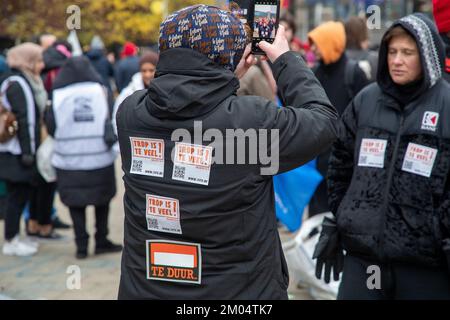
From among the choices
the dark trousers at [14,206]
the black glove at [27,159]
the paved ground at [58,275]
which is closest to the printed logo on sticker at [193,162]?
the paved ground at [58,275]

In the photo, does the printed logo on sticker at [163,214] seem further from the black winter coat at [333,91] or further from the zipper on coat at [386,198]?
the black winter coat at [333,91]

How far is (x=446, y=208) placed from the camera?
3.15 metres

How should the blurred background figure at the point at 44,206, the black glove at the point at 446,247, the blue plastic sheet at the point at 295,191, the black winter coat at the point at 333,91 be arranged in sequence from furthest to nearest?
the blurred background figure at the point at 44,206, the black winter coat at the point at 333,91, the blue plastic sheet at the point at 295,191, the black glove at the point at 446,247

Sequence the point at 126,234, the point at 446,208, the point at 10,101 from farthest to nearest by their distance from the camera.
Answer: the point at 10,101 < the point at 446,208 < the point at 126,234

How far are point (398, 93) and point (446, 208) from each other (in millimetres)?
612

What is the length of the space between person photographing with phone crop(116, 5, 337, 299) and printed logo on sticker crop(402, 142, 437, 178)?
947 mm

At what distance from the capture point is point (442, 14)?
3.64m

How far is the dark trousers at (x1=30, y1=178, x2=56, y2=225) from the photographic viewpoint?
764 centimetres

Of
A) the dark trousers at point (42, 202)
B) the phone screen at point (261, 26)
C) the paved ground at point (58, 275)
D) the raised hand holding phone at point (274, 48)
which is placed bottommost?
the paved ground at point (58, 275)

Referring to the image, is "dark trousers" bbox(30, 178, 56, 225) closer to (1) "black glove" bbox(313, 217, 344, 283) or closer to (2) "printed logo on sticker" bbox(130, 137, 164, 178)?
(1) "black glove" bbox(313, 217, 344, 283)

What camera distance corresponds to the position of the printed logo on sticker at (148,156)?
2.38 m

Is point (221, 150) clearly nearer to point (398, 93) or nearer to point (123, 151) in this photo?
point (123, 151)

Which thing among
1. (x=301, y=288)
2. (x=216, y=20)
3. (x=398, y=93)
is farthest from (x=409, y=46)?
(x=301, y=288)

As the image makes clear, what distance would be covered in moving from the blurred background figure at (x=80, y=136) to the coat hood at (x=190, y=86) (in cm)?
453
